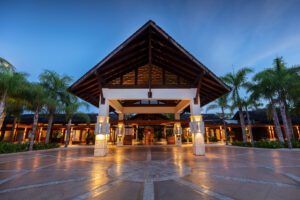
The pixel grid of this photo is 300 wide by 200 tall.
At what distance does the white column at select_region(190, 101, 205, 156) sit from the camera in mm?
10297

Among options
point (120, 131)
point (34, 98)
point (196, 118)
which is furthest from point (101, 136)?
point (34, 98)

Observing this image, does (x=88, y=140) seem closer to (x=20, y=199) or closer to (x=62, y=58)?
(x=20, y=199)

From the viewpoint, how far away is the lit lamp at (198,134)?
10.3 meters

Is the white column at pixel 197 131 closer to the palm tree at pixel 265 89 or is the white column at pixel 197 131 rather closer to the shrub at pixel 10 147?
the palm tree at pixel 265 89

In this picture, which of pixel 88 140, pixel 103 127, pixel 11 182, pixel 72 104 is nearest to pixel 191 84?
pixel 103 127

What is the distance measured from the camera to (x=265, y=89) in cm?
1536

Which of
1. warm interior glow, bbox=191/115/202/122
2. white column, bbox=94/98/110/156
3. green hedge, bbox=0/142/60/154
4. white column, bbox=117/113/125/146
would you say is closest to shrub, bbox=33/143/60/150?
green hedge, bbox=0/142/60/154

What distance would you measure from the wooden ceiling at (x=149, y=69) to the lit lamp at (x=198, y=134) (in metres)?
2.62

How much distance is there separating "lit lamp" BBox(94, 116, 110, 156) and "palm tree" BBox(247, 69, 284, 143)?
54.3 ft

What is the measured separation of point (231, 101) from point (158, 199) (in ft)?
62.3

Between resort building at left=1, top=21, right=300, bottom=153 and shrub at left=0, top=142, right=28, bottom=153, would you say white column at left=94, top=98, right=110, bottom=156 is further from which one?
shrub at left=0, top=142, right=28, bottom=153

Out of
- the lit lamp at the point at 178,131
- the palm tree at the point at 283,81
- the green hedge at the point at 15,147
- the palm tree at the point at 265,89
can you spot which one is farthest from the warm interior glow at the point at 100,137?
the palm tree at the point at 283,81

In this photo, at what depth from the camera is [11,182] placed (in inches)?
181

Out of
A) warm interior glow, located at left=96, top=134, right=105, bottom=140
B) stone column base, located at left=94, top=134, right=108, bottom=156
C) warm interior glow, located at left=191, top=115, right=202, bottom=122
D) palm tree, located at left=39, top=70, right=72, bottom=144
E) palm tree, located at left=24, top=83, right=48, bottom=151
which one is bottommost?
stone column base, located at left=94, top=134, right=108, bottom=156
